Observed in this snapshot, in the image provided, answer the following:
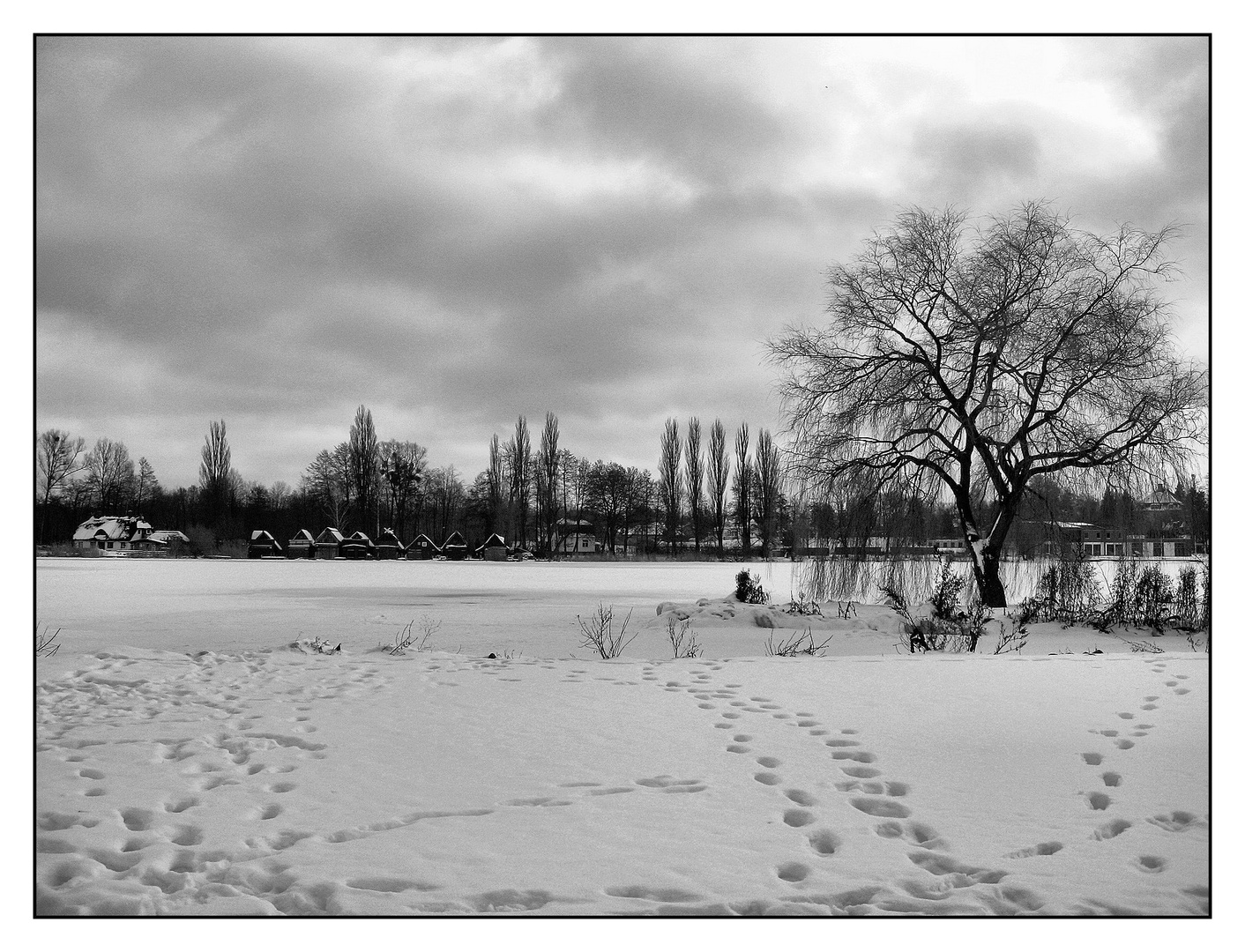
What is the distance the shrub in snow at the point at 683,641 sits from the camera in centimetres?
834

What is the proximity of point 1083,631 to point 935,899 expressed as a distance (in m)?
10.0

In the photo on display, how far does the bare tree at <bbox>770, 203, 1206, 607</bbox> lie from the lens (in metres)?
12.2

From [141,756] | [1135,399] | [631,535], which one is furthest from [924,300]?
[631,535]

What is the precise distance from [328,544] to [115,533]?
13511mm

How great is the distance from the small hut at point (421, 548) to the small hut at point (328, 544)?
13.9 ft

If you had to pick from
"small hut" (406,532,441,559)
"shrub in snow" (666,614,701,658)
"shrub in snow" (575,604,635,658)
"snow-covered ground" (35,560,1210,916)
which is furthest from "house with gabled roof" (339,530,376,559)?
"snow-covered ground" (35,560,1210,916)

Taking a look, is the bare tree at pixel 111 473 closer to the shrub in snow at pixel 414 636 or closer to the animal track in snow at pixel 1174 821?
the shrub in snow at pixel 414 636

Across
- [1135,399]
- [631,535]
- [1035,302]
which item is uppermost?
[1035,302]

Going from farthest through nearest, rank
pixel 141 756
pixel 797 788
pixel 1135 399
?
pixel 1135 399, pixel 141 756, pixel 797 788

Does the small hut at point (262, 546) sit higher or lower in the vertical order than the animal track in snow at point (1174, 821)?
lower

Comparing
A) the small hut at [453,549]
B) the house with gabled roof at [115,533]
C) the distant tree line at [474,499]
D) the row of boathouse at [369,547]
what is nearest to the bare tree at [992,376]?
the distant tree line at [474,499]

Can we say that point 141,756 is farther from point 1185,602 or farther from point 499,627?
point 1185,602

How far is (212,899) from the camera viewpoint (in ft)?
8.86

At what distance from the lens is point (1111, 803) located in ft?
11.6
